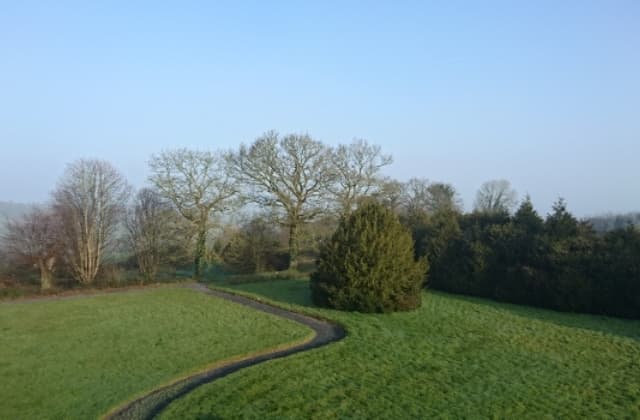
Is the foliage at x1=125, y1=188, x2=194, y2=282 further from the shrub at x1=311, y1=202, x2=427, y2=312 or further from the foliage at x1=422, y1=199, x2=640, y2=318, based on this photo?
the foliage at x1=422, y1=199, x2=640, y2=318

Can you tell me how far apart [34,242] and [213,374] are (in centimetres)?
1929

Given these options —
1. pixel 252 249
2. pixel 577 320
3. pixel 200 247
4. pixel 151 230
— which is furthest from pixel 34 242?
pixel 577 320

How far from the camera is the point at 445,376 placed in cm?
995

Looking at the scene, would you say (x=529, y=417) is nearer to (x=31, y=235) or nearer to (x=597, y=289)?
(x=597, y=289)

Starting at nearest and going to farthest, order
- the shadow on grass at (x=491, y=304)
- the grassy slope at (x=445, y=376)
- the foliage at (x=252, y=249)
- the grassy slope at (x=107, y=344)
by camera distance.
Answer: the grassy slope at (x=445, y=376) → the grassy slope at (x=107, y=344) → the shadow on grass at (x=491, y=304) → the foliage at (x=252, y=249)

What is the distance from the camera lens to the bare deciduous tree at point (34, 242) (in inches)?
947

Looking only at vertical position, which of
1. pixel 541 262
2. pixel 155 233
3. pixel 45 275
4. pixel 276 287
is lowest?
pixel 276 287

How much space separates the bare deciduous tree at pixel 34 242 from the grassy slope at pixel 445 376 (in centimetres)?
1844

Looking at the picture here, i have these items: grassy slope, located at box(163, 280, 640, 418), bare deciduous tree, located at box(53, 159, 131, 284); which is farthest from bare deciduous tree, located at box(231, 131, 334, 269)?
grassy slope, located at box(163, 280, 640, 418)

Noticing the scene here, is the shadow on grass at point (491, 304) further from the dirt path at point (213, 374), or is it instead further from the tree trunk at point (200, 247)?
the dirt path at point (213, 374)

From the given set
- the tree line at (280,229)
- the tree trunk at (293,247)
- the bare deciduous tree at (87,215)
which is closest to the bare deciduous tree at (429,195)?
the tree line at (280,229)

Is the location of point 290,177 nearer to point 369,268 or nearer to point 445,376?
point 369,268

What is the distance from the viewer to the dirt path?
8.50 m

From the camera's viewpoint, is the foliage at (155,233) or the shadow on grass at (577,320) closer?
the shadow on grass at (577,320)
